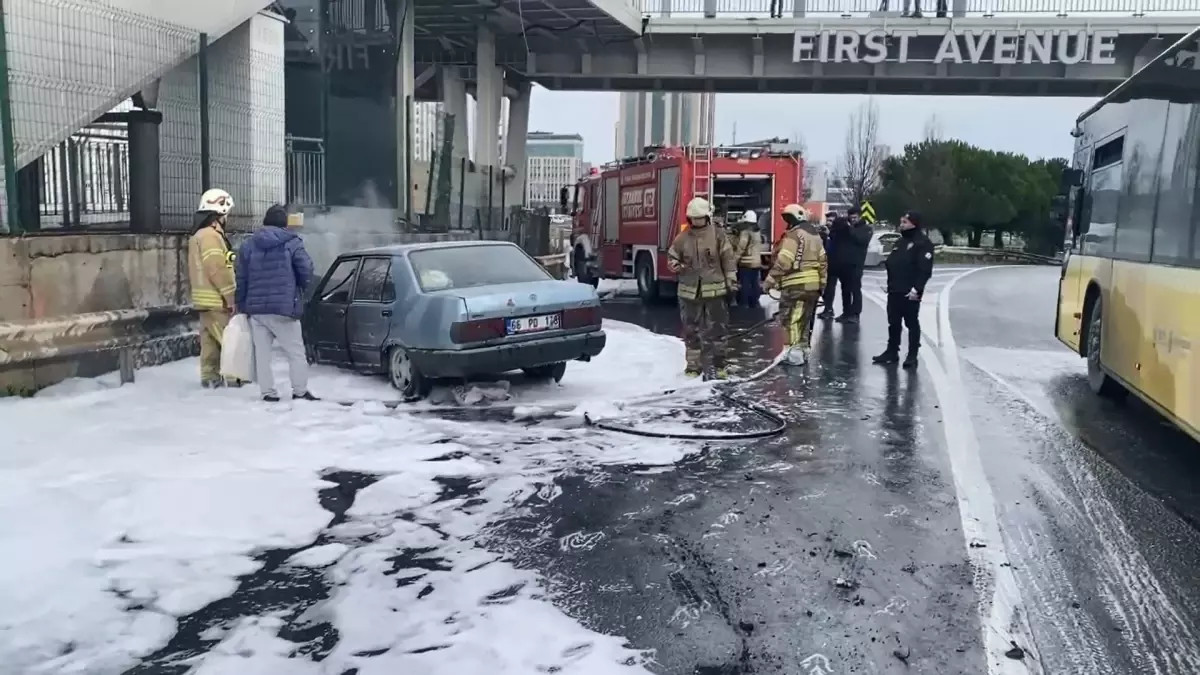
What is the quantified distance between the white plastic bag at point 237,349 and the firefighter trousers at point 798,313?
219 inches

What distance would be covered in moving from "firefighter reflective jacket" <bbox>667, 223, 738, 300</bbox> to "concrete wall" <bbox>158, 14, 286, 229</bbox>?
556cm

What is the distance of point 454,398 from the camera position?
8.85m

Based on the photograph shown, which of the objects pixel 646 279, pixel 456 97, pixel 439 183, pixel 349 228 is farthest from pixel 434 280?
pixel 456 97

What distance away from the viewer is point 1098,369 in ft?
31.0

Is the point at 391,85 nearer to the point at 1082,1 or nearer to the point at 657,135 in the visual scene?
the point at 1082,1

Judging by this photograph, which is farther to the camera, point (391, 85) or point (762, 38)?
point (762, 38)

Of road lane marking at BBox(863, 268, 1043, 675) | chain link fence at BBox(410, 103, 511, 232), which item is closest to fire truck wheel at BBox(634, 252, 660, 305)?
chain link fence at BBox(410, 103, 511, 232)

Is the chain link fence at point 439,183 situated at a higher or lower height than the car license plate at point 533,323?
higher

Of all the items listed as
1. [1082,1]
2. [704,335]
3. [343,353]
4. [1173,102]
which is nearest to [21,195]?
[343,353]

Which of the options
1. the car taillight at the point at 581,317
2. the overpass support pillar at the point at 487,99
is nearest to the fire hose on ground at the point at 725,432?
the car taillight at the point at 581,317

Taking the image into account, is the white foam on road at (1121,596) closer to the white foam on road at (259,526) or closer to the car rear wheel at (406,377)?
the white foam on road at (259,526)

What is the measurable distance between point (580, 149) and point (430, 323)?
3626 inches

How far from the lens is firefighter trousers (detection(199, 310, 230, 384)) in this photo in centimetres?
910

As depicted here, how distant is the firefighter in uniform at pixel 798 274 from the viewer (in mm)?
10898
